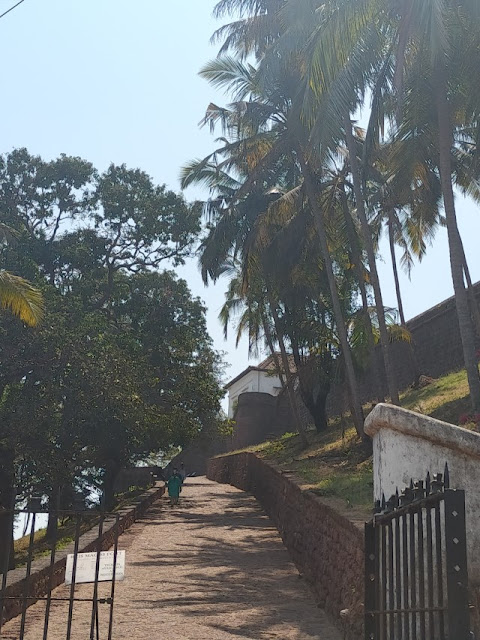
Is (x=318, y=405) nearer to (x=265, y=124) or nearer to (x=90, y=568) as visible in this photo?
(x=265, y=124)

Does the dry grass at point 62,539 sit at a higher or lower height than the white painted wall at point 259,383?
lower

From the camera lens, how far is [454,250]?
14.2 m

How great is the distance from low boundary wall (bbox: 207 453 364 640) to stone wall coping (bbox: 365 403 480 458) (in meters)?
2.40

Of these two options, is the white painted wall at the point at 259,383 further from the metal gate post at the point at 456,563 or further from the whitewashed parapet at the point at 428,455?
the metal gate post at the point at 456,563

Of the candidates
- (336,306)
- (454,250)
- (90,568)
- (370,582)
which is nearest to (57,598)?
(90,568)

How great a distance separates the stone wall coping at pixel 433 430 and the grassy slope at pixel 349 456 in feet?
11.2

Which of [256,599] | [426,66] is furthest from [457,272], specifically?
[256,599]

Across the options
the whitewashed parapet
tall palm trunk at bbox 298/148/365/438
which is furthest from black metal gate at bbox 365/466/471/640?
tall palm trunk at bbox 298/148/365/438

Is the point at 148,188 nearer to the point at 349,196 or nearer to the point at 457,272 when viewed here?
the point at 349,196

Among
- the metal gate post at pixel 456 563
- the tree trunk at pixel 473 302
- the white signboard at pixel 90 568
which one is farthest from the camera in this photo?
the tree trunk at pixel 473 302

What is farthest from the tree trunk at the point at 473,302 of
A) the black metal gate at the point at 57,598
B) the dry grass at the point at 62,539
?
the black metal gate at the point at 57,598

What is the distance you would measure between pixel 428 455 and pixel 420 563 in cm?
135

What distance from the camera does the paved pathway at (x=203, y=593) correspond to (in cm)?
769

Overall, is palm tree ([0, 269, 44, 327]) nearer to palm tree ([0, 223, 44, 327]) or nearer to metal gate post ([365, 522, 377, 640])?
palm tree ([0, 223, 44, 327])
